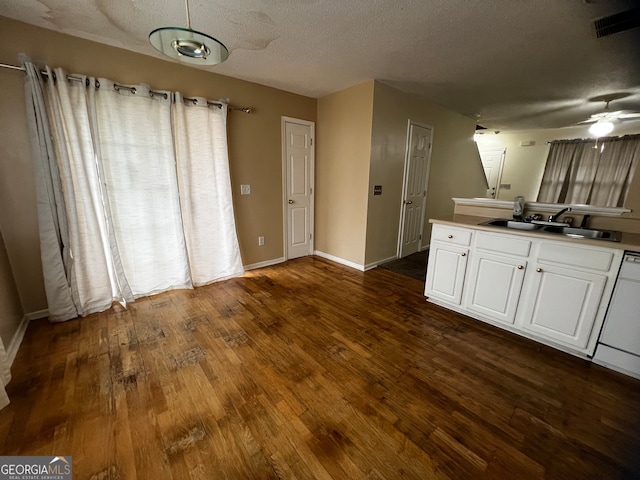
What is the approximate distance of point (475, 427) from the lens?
55.8 inches

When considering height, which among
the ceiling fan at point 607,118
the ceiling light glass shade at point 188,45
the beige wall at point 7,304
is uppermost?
the ceiling fan at point 607,118

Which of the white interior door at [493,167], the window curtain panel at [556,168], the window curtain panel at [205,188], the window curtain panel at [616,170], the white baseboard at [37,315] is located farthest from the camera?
the white interior door at [493,167]

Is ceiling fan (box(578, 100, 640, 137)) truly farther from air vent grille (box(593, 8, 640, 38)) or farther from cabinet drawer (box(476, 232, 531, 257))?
cabinet drawer (box(476, 232, 531, 257))

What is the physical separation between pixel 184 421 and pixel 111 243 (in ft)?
6.34

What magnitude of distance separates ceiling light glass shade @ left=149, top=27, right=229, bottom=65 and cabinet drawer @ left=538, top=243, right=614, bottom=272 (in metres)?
2.59

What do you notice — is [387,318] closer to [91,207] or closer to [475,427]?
[475,427]

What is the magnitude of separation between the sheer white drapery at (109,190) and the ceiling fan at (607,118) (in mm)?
5377

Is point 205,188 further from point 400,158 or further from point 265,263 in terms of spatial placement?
point 400,158

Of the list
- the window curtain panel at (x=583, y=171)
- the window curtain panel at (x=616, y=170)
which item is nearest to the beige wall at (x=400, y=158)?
the window curtain panel at (x=583, y=171)

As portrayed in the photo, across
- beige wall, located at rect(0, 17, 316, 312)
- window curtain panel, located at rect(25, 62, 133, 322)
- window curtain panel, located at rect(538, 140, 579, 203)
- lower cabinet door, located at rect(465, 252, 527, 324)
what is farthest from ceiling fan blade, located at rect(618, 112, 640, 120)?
window curtain panel, located at rect(25, 62, 133, 322)

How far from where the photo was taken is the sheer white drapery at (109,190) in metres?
2.15

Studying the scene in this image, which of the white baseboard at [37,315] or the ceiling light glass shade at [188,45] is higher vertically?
the ceiling light glass shade at [188,45]

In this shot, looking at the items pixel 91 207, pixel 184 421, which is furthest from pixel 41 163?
pixel 184 421

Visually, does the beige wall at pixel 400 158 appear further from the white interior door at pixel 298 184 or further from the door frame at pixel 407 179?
the white interior door at pixel 298 184
